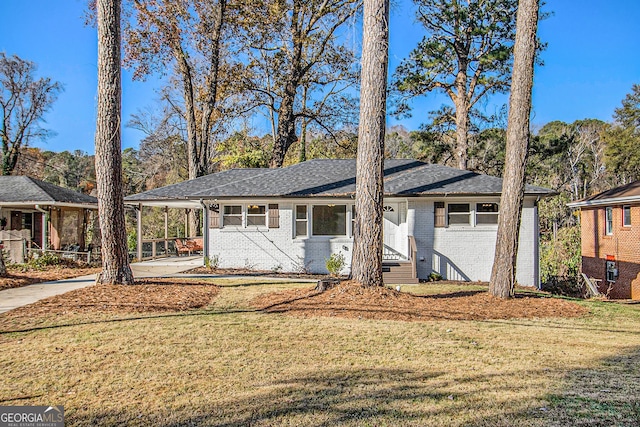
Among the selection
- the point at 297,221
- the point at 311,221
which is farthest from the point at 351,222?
the point at 297,221

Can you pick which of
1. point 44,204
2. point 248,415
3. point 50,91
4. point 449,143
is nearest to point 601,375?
point 248,415

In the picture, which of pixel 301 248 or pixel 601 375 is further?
pixel 301 248

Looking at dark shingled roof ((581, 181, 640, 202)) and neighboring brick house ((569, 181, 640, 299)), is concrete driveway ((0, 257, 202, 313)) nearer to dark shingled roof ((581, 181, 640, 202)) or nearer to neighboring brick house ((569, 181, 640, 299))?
neighboring brick house ((569, 181, 640, 299))

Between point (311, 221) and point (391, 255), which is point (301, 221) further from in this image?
point (391, 255)

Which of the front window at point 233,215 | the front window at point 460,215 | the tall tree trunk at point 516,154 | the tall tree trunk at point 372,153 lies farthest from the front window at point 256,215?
the tall tree trunk at point 516,154

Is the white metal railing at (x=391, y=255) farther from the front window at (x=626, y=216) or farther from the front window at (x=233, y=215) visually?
the front window at (x=626, y=216)

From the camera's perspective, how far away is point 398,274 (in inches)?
531

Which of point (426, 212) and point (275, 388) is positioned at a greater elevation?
point (426, 212)

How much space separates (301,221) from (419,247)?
14.0 feet

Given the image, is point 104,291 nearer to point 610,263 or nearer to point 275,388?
point 275,388

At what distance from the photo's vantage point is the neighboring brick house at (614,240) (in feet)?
62.6

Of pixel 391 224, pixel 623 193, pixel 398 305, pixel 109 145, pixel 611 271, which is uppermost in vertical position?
pixel 109 145

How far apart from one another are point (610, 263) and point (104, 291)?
74.8ft

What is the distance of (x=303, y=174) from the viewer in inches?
674
